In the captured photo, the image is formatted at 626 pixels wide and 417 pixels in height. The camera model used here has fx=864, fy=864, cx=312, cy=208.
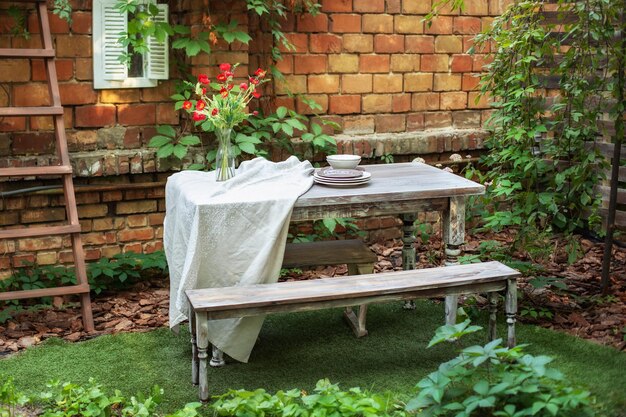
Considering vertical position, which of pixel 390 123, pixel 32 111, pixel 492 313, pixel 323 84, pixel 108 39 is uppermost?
pixel 108 39

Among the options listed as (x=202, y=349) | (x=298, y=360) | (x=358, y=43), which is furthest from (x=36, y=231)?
(x=358, y=43)

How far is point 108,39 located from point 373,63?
73.1 inches

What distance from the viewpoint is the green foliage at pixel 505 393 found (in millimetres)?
2857

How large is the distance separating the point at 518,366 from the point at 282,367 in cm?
143

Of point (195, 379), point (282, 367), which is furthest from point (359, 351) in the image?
point (195, 379)

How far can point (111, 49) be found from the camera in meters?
5.25

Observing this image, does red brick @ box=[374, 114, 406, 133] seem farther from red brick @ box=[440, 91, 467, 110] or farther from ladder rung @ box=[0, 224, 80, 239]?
ladder rung @ box=[0, 224, 80, 239]

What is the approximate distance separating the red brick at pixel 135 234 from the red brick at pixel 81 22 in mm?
1260

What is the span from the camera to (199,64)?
5406 mm

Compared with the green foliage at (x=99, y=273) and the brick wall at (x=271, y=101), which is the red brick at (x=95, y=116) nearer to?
the brick wall at (x=271, y=101)

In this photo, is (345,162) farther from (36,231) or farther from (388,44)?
(388,44)

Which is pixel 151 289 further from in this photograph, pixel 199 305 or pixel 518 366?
pixel 518 366

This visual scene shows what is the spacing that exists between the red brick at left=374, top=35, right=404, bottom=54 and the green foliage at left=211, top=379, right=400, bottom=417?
315cm

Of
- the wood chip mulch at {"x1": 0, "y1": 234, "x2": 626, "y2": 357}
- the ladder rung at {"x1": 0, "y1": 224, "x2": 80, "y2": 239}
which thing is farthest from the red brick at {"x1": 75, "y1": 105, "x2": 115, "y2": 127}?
the wood chip mulch at {"x1": 0, "y1": 234, "x2": 626, "y2": 357}
